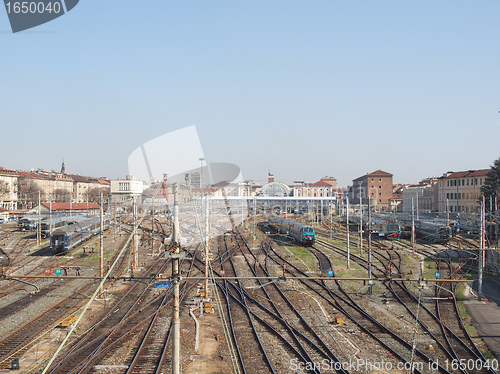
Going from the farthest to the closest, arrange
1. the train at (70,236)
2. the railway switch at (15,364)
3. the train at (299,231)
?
the train at (299,231)
the train at (70,236)
the railway switch at (15,364)

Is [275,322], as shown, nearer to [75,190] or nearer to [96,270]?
[96,270]

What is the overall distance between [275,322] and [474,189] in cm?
5841

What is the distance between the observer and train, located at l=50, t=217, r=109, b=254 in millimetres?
33062

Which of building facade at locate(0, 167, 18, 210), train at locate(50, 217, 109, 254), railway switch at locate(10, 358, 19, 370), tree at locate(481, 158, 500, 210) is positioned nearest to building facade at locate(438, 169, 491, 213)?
tree at locate(481, 158, 500, 210)

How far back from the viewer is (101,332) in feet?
50.2

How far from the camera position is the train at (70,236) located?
108 feet

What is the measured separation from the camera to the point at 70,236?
34375 millimetres

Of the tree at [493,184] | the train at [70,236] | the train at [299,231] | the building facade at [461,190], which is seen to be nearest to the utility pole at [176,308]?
the train at [70,236]

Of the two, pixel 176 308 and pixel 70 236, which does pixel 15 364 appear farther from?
pixel 70 236

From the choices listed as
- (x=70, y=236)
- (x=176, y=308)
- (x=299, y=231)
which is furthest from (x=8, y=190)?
(x=176, y=308)

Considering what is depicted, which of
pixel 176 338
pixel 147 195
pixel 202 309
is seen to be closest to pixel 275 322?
pixel 202 309

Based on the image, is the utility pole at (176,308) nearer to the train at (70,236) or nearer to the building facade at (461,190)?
the train at (70,236)

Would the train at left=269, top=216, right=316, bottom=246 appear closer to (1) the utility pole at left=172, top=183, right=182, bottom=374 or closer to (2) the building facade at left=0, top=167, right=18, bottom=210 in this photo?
(1) the utility pole at left=172, top=183, right=182, bottom=374

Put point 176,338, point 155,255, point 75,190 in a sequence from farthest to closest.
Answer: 1. point 75,190
2. point 155,255
3. point 176,338
